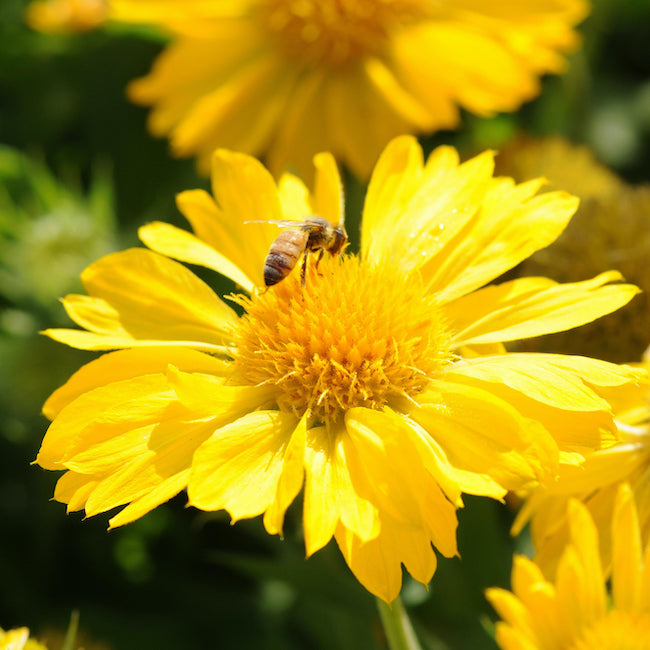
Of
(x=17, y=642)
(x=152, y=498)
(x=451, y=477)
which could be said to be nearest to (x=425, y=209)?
(x=451, y=477)

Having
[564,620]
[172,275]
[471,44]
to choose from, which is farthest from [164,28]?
[564,620]

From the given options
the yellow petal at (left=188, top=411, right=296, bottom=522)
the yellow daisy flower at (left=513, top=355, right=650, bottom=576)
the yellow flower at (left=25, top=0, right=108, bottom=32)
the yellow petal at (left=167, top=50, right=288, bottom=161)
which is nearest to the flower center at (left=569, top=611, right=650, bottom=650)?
the yellow daisy flower at (left=513, top=355, right=650, bottom=576)

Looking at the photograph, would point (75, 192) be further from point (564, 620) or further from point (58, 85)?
point (564, 620)

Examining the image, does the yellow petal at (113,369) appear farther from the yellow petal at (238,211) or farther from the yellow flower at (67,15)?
the yellow flower at (67,15)

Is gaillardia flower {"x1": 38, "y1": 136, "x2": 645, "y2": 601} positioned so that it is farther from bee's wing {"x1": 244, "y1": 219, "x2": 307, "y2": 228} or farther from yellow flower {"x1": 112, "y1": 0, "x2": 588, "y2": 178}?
yellow flower {"x1": 112, "y1": 0, "x2": 588, "y2": 178}

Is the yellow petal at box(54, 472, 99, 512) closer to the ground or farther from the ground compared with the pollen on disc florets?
farther from the ground

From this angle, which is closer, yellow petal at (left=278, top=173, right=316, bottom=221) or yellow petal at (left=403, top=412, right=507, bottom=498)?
yellow petal at (left=403, top=412, right=507, bottom=498)
